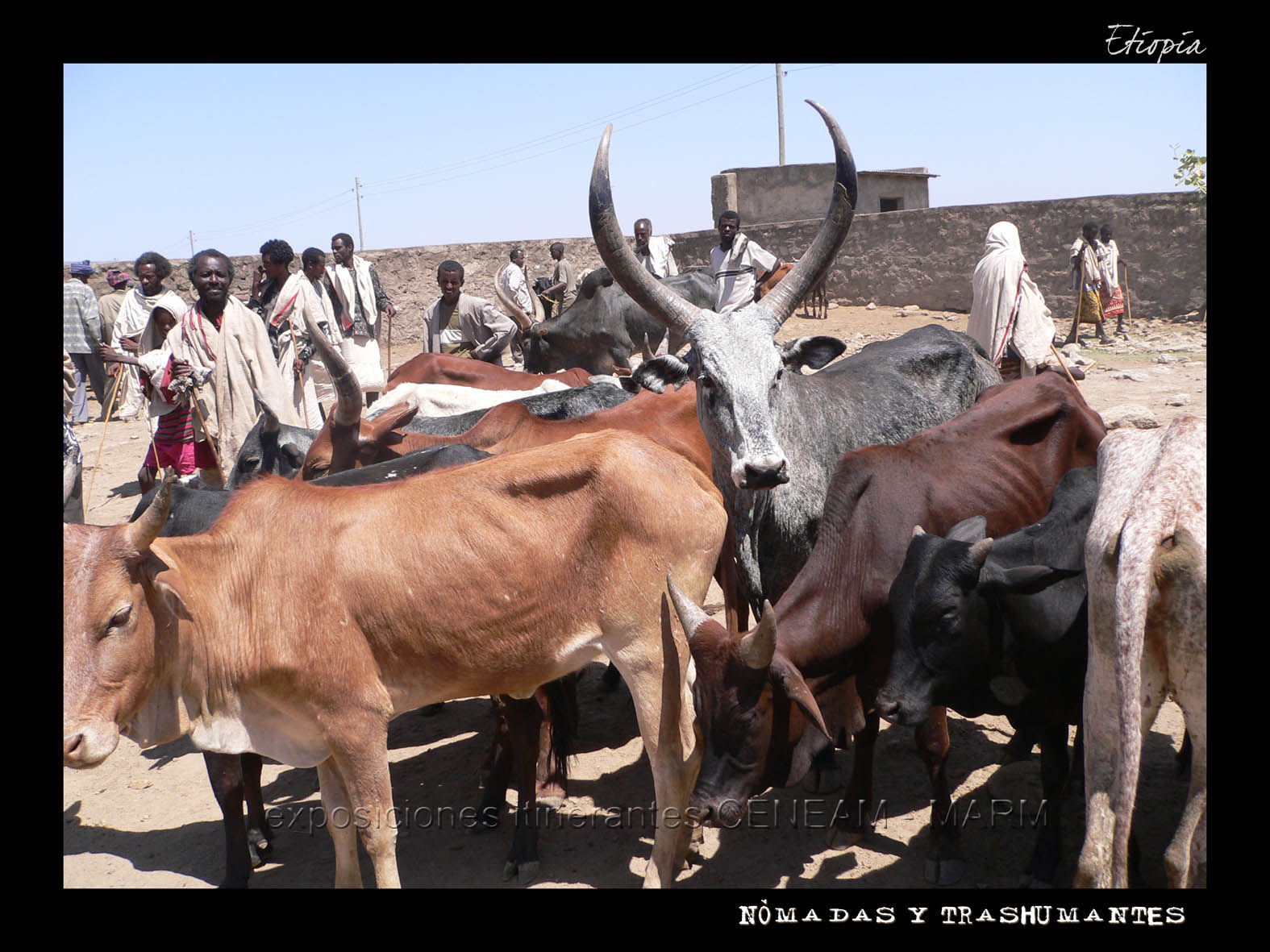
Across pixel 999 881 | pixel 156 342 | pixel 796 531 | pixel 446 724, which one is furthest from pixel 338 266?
pixel 999 881

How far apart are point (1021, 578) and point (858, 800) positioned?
131 cm

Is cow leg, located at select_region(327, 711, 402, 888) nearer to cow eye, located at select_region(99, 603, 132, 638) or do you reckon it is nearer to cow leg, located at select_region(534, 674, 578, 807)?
cow eye, located at select_region(99, 603, 132, 638)

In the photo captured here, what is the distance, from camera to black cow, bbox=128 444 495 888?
4254 mm

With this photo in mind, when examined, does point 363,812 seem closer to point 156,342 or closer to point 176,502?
point 176,502

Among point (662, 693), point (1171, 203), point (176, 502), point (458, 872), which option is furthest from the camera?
point (1171, 203)

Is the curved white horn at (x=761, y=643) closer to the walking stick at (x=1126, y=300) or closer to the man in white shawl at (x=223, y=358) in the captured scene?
the man in white shawl at (x=223, y=358)

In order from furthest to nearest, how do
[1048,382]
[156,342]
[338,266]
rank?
[338,266]
[156,342]
[1048,382]

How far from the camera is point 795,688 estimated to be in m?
3.56

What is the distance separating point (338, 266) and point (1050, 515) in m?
8.84

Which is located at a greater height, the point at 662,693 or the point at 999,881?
the point at 662,693

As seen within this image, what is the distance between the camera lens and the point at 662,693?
3.90 meters

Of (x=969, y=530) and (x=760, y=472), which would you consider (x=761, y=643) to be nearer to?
(x=760, y=472)

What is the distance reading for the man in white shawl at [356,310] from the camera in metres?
10.1

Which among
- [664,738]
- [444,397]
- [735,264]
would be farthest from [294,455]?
[735,264]
